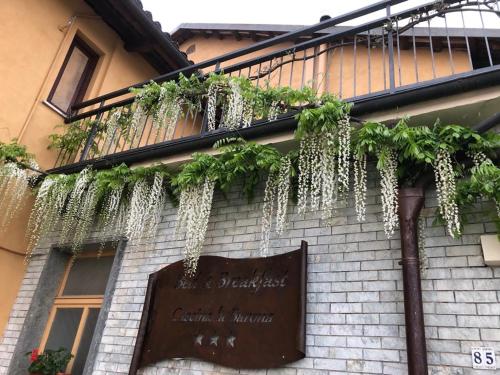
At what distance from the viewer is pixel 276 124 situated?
3680 mm

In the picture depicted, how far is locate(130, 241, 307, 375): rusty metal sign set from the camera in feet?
10.4

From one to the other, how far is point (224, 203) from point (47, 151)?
3045mm

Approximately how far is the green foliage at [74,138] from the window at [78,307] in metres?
1.50

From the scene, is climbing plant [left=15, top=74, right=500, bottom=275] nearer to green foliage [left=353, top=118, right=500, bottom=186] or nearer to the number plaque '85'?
green foliage [left=353, top=118, right=500, bottom=186]

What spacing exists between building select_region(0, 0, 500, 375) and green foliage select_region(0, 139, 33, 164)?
47cm

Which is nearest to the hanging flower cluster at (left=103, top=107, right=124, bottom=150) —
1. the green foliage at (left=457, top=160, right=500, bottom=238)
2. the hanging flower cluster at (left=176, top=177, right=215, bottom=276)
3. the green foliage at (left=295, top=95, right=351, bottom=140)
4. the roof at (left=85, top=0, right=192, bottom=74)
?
the roof at (left=85, top=0, right=192, bottom=74)

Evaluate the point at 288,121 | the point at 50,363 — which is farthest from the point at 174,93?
the point at 50,363

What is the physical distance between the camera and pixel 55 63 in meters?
5.93

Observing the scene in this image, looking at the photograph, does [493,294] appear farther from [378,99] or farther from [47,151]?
[47,151]

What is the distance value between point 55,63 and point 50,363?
412cm

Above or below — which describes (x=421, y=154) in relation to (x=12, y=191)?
below

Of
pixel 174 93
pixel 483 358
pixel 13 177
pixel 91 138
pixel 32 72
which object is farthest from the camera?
pixel 32 72

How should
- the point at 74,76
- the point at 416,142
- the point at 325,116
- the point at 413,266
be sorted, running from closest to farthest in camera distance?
the point at 413,266 < the point at 416,142 < the point at 325,116 < the point at 74,76

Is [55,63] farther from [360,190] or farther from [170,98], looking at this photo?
[360,190]
